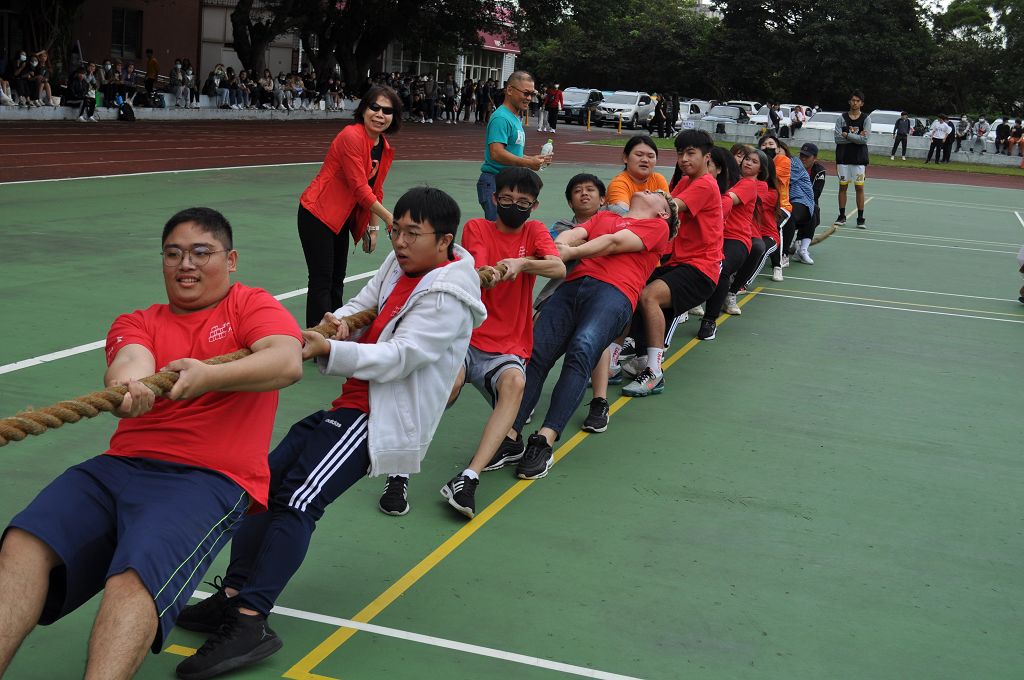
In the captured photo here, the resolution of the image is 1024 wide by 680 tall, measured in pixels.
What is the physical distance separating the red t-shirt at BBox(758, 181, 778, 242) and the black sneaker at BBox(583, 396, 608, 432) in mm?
4755

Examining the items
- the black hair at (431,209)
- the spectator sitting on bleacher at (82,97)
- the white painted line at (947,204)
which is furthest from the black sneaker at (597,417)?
the spectator sitting on bleacher at (82,97)

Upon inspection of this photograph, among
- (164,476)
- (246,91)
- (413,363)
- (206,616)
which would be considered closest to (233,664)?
(206,616)

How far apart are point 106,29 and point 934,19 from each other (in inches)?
1935

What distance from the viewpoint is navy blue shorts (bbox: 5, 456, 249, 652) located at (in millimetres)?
3299

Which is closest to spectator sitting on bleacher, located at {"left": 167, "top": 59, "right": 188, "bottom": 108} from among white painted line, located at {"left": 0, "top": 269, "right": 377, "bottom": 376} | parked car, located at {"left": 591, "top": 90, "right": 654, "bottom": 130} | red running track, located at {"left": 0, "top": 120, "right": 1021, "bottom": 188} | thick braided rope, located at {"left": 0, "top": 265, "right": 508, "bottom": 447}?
red running track, located at {"left": 0, "top": 120, "right": 1021, "bottom": 188}

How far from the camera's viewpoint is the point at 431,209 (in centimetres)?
454

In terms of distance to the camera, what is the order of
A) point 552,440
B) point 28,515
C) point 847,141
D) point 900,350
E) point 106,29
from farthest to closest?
point 106,29, point 847,141, point 900,350, point 552,440, point 28,515

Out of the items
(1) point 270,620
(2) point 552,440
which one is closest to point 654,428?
(2) point 552,440

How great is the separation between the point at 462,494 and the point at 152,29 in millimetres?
41417

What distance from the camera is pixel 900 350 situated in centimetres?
995

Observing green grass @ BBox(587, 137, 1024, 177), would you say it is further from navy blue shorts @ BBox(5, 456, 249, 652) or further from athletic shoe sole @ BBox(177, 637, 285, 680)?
navy blue shorts @ BBox(5, 456, 249, 652)

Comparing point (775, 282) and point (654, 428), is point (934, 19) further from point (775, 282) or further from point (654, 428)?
point (654, 428)

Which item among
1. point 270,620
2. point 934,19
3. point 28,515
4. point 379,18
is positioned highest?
point 934,19

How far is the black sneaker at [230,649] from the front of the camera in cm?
378
